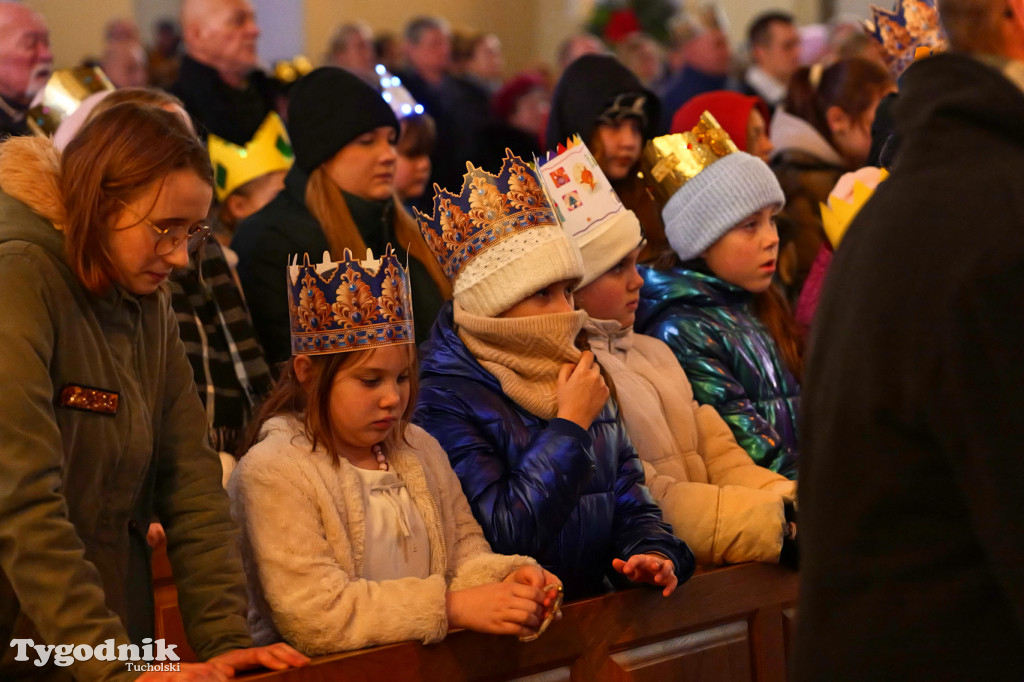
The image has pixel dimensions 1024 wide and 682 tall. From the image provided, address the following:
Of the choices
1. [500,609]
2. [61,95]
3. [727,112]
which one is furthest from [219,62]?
[500,609]

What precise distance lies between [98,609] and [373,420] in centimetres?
81

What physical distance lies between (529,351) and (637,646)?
0.77 metres

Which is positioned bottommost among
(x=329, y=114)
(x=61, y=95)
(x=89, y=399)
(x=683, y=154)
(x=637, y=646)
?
(x=637, y=646)

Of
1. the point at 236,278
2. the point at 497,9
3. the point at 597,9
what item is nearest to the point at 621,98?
the point at 236,278

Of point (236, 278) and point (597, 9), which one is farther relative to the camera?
point (597, 9)

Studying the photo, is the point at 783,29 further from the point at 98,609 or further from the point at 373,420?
the point at 98,609

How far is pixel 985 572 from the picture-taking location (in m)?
1.63

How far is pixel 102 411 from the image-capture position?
240cm

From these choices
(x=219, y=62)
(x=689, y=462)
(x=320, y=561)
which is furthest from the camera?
(x=219, y=62)

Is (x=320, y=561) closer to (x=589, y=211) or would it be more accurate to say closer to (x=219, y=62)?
(x=589, y=211)

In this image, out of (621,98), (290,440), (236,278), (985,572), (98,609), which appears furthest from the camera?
(621,98)

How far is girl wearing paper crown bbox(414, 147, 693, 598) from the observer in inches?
118

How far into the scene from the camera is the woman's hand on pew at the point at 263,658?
8.17 feet

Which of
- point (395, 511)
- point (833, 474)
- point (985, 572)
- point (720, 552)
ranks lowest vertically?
point (720, 552)
